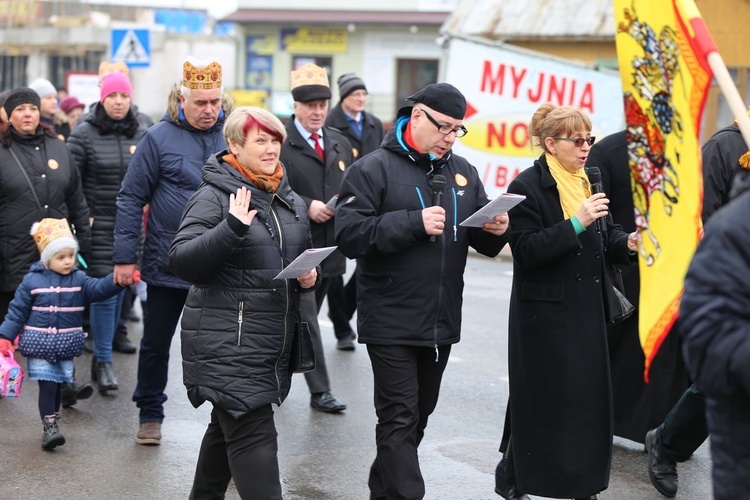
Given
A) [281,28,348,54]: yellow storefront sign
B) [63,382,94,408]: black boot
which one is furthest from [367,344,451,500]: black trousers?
[281,28,348,54]: yellow storefront sign

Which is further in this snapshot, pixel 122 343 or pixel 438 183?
pixel 122 343

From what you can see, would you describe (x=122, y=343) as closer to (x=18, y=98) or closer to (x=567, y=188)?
(x=18, y=98)

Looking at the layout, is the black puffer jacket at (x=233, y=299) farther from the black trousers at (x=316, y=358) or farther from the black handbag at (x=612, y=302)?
the black trousers at (x=316, y=358)

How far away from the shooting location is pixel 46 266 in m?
6.79

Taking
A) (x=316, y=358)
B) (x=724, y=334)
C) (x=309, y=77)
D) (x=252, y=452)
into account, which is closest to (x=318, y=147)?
(x=309, y=77)

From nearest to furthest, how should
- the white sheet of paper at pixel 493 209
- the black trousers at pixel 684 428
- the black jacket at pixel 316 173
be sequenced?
the white sheet of paper at pixel 493 209, the black trousers at pixel 684 428, the black jacket at pixel 316 173

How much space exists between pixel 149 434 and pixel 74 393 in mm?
991

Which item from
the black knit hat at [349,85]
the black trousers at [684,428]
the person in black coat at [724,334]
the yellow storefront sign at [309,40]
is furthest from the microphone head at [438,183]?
the yellow storefront sign at [309,40]

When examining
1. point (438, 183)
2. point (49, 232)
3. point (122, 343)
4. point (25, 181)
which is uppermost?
point (438, 183)

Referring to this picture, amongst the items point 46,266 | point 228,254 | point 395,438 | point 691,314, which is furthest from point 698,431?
point 46,266

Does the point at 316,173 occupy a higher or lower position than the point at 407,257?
higher

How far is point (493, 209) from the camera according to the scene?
493cm

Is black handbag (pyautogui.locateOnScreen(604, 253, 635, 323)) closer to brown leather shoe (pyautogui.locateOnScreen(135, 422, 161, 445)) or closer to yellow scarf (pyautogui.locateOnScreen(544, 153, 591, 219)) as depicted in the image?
yellow scarf (pyautogui.locateOnScreen(544, 153, 591, 219))

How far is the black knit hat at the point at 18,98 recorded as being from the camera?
7.74m
